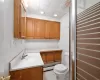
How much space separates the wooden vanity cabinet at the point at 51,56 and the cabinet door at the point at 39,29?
2.43 feet

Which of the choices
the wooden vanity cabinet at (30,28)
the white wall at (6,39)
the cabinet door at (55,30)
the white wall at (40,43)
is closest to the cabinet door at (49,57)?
the white wall at (40,43)

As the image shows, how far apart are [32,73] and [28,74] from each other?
8 cm

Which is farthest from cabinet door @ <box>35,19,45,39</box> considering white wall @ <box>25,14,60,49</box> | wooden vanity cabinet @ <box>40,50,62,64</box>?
wooden vanity cabinet @ <box>40,50,62,64</box>

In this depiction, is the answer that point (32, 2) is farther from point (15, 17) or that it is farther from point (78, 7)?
point (78, 7)

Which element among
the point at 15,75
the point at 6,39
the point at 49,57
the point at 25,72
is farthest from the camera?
the point at 49,57

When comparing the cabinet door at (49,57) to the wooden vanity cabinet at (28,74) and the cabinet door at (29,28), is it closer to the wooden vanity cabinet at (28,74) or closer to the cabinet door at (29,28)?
the cabinet door at (29,28)

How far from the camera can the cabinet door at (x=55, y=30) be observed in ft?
12.6

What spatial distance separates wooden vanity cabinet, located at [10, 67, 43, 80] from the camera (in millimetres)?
1287

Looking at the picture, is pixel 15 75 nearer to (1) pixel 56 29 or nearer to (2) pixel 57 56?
(2) pixel 57 56

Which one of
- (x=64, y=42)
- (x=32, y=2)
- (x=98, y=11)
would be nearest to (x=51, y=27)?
(x=64, y=42)

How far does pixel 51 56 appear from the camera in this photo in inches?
141

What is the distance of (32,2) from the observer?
108 inches

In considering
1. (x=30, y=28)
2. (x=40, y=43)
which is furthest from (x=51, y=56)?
(x=30, y=28)

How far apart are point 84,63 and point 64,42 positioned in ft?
9.32
